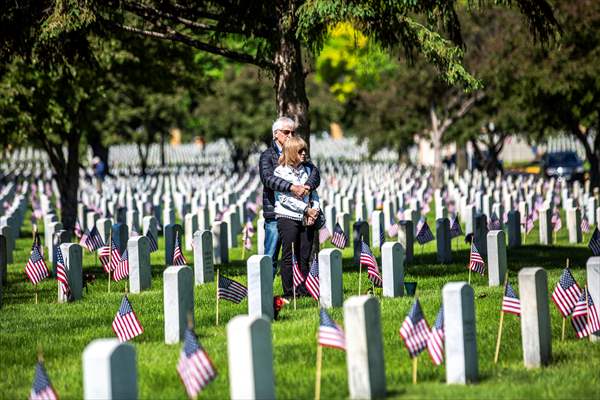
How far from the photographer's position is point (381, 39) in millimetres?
16062

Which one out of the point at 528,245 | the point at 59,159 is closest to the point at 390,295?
the point at 528,245

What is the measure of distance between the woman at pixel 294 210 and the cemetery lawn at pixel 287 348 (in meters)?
0.51

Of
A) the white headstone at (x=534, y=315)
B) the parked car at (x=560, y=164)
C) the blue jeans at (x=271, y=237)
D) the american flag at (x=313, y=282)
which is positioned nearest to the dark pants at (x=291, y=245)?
the blue jeans at (x=271, y=237)

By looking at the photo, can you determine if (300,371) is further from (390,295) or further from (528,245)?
(528,245)

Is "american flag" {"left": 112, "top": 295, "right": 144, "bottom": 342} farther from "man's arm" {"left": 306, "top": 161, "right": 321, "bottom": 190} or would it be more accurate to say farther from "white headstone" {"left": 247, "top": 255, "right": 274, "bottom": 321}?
"man's arm" {"left": 306, "top": 161, "right": 321, "bottom": 190}

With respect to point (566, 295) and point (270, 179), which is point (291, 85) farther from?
point (566, 295)

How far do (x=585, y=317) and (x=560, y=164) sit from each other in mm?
42914

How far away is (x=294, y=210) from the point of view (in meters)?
13.4

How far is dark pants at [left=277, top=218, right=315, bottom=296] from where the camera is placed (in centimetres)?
1341

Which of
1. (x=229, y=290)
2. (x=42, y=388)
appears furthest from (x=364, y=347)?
(x=229, y=290)

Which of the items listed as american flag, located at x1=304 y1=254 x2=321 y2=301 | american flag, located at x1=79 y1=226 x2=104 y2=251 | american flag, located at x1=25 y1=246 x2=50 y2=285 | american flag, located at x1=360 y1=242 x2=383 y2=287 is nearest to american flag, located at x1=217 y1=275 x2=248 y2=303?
american flag, located at x1=304 y1=254 x2=321 y2=301

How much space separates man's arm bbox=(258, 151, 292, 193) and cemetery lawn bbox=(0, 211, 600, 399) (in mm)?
1164

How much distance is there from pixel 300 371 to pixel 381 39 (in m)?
7.13

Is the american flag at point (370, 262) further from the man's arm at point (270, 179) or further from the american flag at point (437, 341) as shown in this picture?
the american flag at point (437, 341)
